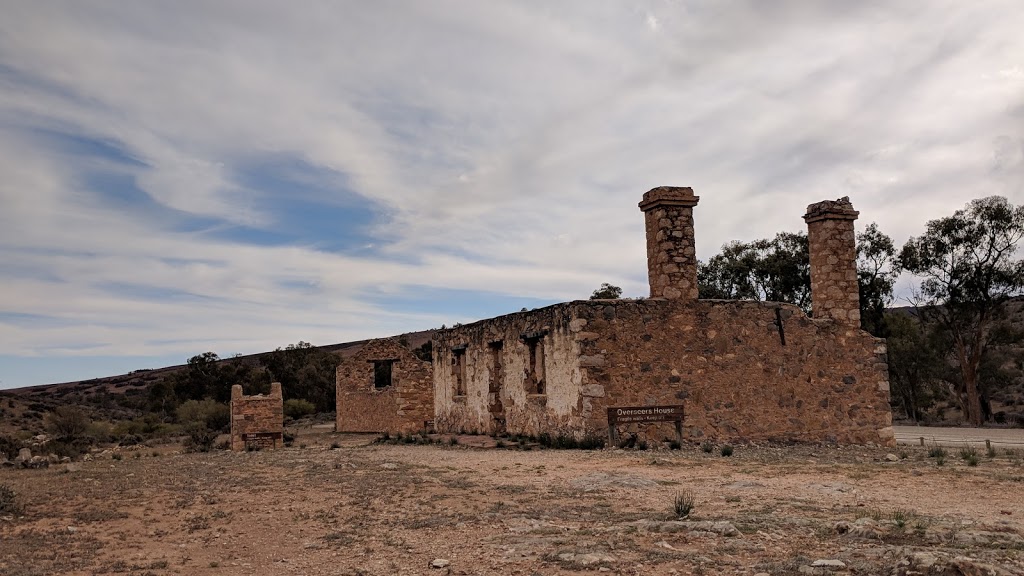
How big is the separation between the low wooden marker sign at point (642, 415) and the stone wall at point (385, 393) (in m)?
12.0

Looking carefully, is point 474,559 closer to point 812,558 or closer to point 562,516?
point 562,516

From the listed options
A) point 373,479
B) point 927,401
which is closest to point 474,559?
point 373,479

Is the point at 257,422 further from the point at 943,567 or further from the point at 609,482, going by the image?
the point at 943,567

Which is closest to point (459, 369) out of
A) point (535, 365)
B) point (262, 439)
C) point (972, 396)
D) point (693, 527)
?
point (535, 365)

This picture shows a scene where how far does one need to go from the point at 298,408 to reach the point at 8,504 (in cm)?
3087

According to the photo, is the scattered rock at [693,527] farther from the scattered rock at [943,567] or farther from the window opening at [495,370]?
the window opening at [495,370]

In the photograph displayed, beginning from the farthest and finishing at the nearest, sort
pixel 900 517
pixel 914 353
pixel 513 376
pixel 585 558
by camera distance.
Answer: pixel 914 353 < pixel 513 376 < pixel 900 517 < pixel 585 558

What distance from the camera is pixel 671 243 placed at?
1431 centimetres

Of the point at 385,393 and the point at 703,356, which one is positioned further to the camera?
the point at 385,393

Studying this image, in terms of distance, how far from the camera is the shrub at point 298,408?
38906 mm

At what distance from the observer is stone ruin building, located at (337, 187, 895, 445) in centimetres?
1344

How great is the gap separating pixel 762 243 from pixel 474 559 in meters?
29.5

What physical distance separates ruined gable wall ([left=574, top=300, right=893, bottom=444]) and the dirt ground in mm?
1644

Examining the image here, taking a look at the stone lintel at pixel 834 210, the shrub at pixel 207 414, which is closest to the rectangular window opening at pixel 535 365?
the stone lintel at pixel 834 210
